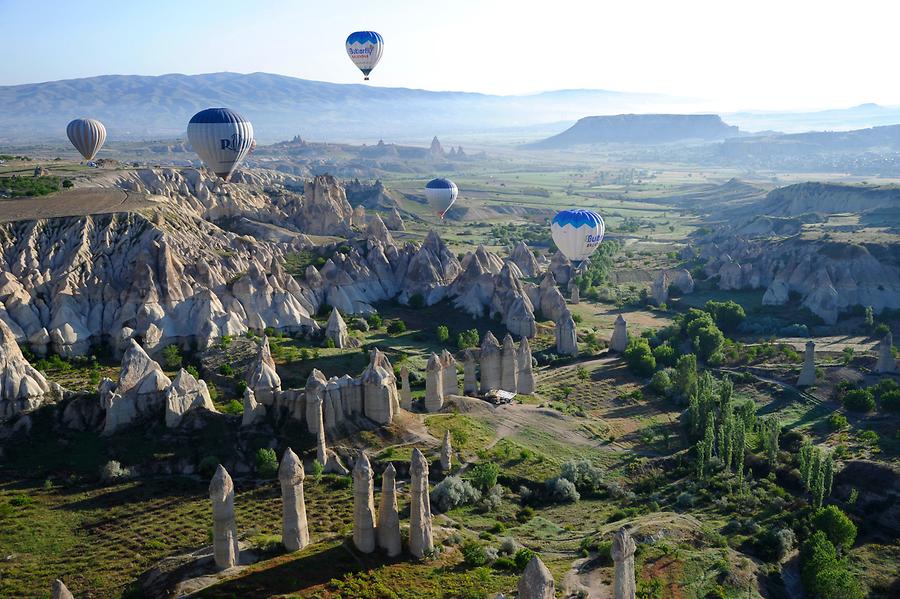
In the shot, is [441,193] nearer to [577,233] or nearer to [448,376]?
[577,233]

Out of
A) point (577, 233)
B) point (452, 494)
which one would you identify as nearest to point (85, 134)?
point (577, 233)

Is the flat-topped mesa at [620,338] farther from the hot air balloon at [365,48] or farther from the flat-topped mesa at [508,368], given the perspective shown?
the hot air balloon at [365,48]

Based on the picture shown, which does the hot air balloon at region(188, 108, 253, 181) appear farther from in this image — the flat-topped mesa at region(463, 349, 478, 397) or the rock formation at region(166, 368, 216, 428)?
the rock formation at region(166, 368, 216, 428)

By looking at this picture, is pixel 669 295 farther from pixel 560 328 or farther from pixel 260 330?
pixel 260 330

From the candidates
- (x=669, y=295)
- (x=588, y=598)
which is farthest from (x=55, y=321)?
(x=669, y=295)

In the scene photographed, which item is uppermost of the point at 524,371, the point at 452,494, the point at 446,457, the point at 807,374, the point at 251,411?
the point at 251,411
